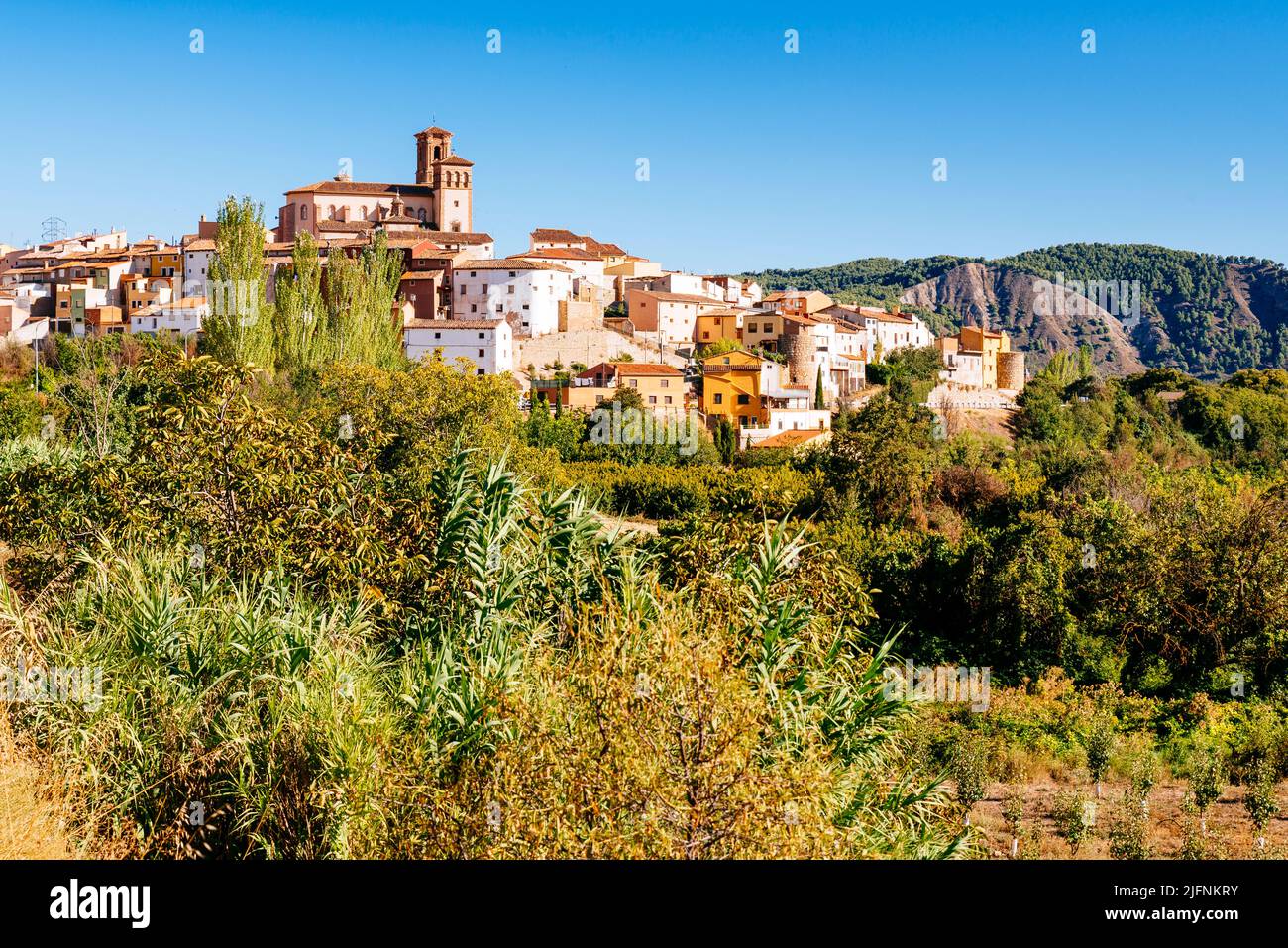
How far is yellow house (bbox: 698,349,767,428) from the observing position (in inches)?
1686

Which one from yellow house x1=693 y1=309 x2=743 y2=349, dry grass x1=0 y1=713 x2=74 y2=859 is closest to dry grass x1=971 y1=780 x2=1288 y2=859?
dry grass x1=0 y1=713 x2=74 y2=859

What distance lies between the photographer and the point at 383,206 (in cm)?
6012

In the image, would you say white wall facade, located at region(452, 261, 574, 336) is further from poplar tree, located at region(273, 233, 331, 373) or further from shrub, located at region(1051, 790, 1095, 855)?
shrub, located at region(1051, 790, 1095, 855)

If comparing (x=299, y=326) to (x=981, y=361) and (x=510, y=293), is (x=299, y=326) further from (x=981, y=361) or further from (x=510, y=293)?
(x=981, y=361)

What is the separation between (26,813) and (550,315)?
4685cm

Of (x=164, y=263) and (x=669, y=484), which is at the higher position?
(x=164, y=263)

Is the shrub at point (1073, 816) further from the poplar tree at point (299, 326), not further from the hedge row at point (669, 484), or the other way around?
the poplar tree at point (299, 326)

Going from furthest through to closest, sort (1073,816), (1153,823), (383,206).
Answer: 1. (383,206)
2. (1153,823)
3. (1073,816)

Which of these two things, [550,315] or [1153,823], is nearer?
[1153,823]

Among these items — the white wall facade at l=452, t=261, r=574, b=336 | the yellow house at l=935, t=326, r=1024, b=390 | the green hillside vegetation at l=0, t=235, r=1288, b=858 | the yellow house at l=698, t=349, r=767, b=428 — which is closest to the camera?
the green hillside vegetation at l=0, t=235, r=1288, b=858

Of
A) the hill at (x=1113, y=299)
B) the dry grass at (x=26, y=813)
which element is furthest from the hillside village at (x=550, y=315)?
the hill at (x=1113, y=299)

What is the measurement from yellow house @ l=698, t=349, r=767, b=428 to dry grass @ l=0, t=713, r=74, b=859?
37.0 meters

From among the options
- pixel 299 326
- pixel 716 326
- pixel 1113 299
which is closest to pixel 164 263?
pixel 299 326
